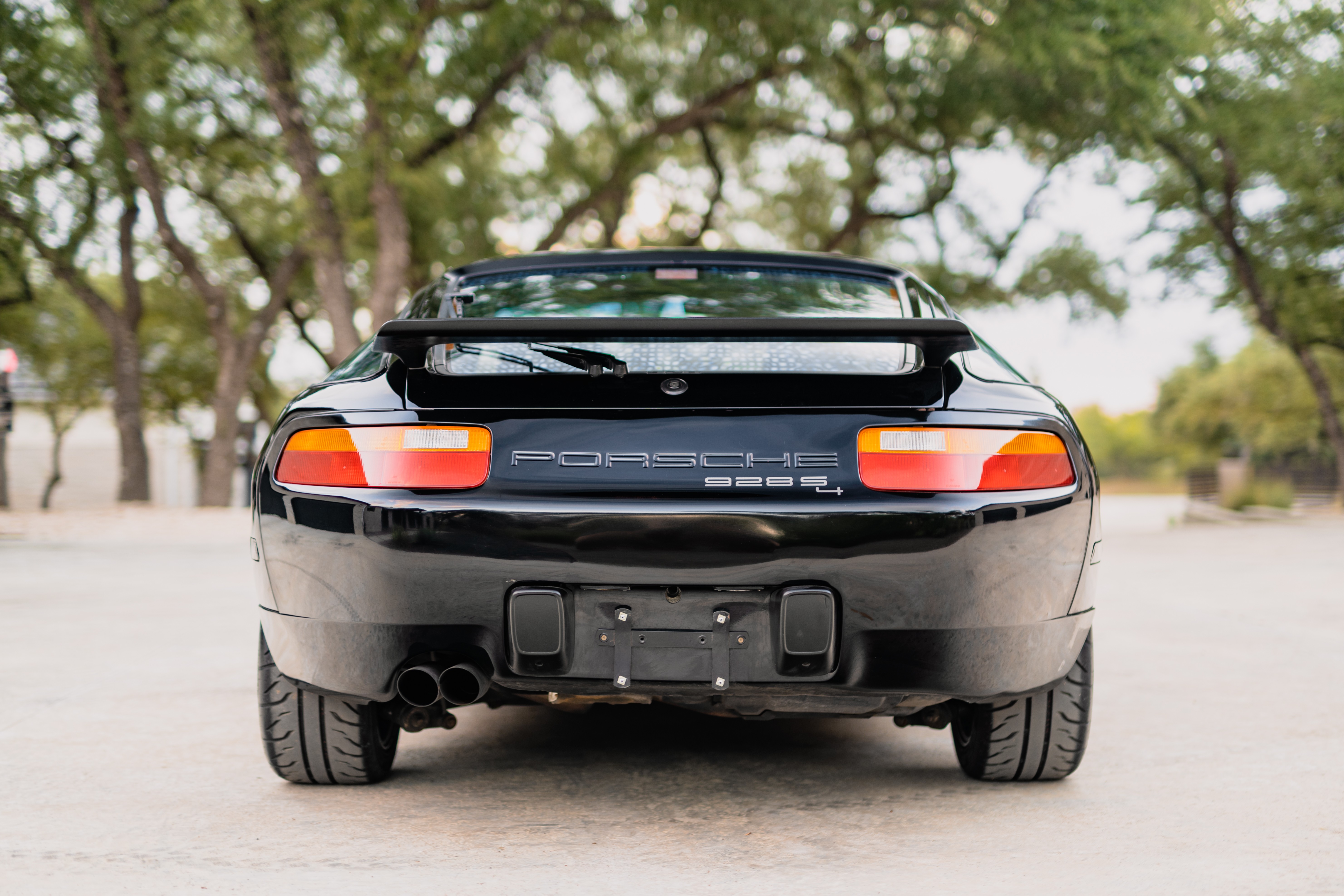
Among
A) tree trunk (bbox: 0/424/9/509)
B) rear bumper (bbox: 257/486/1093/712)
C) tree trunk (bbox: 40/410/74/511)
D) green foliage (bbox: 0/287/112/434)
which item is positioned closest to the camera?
rear bumper (bbox: 257/486/1093/712)

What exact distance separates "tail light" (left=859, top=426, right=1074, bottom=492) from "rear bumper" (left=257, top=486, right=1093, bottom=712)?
0.12ft

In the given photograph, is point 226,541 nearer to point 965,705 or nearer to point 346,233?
point 346,233

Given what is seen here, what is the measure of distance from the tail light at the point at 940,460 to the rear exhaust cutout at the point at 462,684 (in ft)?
2.97

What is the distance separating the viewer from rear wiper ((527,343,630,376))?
2.34 metres

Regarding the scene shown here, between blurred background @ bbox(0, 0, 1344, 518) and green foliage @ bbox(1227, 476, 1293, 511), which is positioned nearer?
blurred background @ bbox(0, 0, 1344, 518)

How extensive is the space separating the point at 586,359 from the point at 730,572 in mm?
569

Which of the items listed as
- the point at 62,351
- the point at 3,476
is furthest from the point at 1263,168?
the point at 62,351

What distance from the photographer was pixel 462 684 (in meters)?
2.33

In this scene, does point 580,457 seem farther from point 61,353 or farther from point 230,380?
point 61,353

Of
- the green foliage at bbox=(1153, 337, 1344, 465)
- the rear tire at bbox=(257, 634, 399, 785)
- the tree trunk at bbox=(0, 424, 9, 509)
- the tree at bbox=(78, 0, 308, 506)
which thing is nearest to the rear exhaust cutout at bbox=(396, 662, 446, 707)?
the rear tire at bbox=(257, 634, 399, 785)

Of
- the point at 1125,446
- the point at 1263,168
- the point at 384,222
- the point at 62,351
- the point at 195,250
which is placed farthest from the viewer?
the point at 1125,446

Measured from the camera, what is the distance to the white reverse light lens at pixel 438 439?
228 centimetres

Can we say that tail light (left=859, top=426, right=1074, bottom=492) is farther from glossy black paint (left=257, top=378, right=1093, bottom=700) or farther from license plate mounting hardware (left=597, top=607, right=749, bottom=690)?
license plate mounting hardware (left=597, top=607, right=749, bottom=690)

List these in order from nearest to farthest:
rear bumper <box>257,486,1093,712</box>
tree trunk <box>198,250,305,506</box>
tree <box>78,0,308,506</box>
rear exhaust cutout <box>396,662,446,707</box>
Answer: rear bumper <box>257,486,1093,712</box>, rear exhaust cutout <box>396,662,446,707</box>, tree <box>78,0,308,506</box>, tree trunk <box>198,250,305,506</box>
